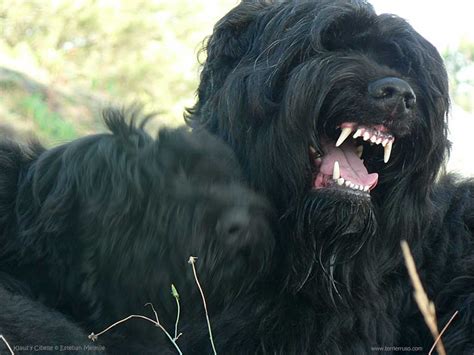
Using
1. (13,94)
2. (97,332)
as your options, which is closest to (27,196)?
(97,332)

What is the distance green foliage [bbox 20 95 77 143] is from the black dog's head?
26.0 feet

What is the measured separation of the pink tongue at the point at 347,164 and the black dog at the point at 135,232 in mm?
409

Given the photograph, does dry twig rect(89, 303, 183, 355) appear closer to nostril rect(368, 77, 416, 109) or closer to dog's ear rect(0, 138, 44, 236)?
dog's ear rect(0, 138, 44, 236)

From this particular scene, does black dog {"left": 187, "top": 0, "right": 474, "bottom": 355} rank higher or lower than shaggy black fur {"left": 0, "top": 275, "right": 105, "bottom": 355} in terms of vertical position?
higher

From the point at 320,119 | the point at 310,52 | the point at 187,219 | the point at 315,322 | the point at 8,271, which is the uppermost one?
the point at 310,52

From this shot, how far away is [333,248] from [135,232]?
1.04 metres

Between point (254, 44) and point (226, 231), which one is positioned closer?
point (226, 231)

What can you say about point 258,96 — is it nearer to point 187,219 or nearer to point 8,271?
point 187,219

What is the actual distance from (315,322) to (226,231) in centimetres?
83

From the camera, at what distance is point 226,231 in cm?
404

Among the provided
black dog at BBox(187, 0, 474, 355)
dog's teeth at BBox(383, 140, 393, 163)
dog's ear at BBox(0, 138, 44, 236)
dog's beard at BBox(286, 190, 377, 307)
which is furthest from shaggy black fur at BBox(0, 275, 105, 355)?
dog's teeth at BBox(383, 140, 393, 163)

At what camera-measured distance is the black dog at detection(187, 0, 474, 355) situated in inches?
164

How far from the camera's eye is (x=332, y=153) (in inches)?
171

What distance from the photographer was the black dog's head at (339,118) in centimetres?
414
